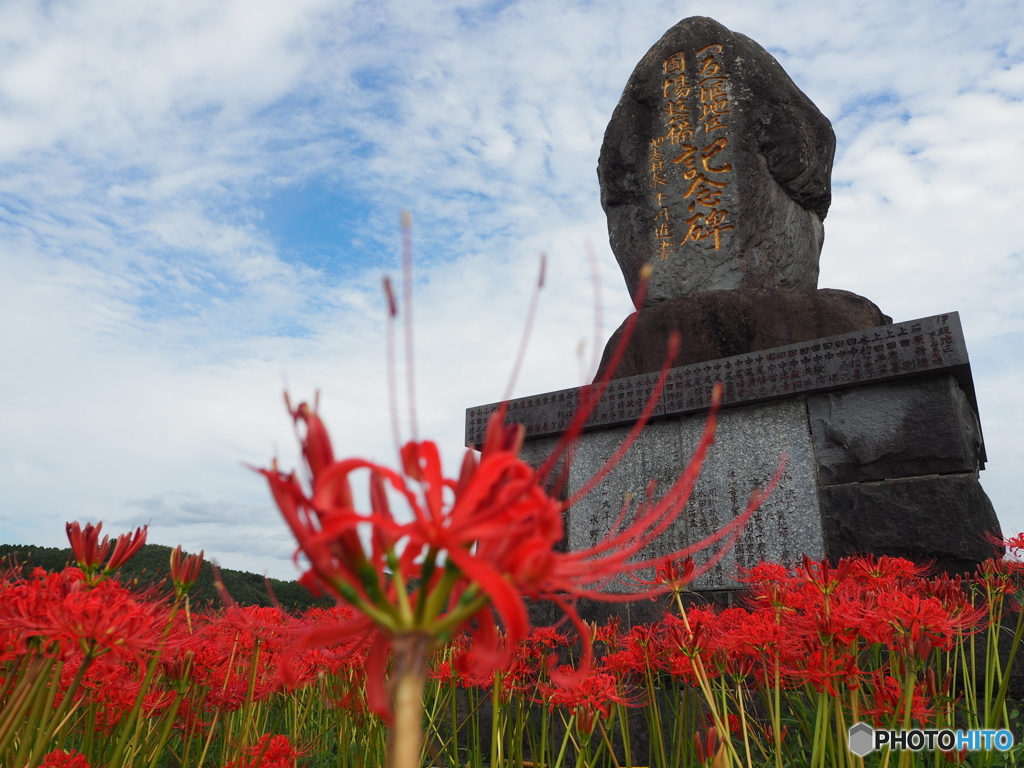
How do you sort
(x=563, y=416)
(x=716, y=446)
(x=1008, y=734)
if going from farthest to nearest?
(x=563, y=416) → (x=716, y=446) → (x=1008, y=734)

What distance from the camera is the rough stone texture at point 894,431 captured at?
4469mm

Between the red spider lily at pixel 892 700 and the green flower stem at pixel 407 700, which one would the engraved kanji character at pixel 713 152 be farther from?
the green flower stem at pixel 407 700

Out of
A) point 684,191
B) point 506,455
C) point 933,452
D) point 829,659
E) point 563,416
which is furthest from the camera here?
point 684,191

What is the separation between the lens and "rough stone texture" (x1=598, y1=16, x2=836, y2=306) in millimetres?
6723

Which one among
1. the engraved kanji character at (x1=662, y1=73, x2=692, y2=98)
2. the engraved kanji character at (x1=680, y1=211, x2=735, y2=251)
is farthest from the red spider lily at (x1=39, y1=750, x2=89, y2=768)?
the engraved kanji character at (x1=662, y1=73, x2=692, y2=98)

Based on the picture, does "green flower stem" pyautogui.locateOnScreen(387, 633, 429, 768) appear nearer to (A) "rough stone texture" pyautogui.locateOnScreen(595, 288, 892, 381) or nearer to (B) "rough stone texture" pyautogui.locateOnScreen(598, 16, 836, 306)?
(A) "rough stone texture" pyautogui.locateOnScreen(595, 288, 892, 381)

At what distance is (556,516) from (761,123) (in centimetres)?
736

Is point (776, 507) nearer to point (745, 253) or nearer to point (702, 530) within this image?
point (702, 530)

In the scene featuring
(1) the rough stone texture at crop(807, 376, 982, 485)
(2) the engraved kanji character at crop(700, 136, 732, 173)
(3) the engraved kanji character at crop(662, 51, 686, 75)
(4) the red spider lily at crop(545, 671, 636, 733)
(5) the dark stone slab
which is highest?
(3) the engraved kanji character at crop(662, 51, 686, 75)

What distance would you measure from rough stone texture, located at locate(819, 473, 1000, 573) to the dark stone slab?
76 cm

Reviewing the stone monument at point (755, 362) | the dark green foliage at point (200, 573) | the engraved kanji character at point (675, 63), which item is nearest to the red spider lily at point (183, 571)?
the stone monument at point (755, 362)

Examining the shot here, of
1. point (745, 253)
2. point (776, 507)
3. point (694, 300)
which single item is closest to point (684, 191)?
point (745, 253)

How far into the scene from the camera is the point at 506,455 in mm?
706

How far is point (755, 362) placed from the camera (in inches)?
205
